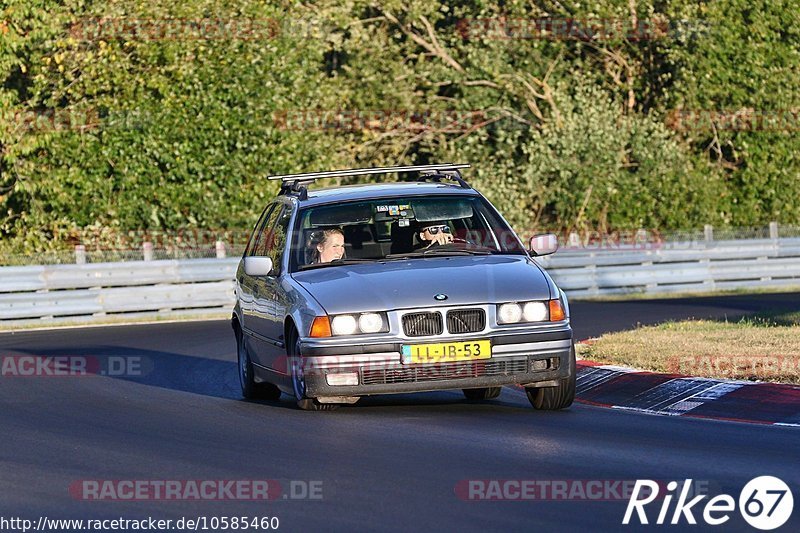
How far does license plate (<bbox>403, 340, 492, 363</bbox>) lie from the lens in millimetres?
10406

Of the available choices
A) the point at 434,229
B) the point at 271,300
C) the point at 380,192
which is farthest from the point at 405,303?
the point at 380,192

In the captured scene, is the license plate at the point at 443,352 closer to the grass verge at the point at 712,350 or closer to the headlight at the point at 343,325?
the headlight at the point at 343,325

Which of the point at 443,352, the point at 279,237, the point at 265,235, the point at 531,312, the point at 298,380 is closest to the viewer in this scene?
the point at 443,352

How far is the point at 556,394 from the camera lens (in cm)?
1100

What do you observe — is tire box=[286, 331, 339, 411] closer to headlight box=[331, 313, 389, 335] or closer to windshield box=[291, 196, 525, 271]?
headlight box=[331, 313, 389, 335]

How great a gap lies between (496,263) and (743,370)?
2.46 meters

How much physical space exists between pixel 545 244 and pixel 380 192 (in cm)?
143

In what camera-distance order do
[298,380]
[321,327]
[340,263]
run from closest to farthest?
1. [321,327]
2. [298,380]
3. [340,263]

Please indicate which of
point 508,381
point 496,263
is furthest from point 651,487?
point 496,263

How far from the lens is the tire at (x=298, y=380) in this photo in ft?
35.4

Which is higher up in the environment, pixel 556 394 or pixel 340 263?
pixel 340 263

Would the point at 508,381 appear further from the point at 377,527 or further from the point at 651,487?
the point at 377,527

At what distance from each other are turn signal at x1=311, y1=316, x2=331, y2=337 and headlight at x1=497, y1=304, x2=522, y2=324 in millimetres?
1163

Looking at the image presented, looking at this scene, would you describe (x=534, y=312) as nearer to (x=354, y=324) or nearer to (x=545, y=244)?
(x=545, y=244)
